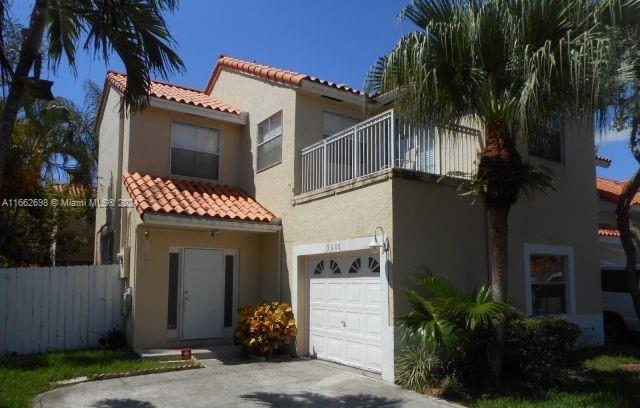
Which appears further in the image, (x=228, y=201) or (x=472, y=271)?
(x=228, y=201)

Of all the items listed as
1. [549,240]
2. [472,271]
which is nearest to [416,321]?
[472,271]

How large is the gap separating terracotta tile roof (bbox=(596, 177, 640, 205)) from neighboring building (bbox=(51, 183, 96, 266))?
1795 cm

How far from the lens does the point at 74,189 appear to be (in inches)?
810

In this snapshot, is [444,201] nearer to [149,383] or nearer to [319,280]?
[319,280]

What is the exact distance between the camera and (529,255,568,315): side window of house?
1138 cm

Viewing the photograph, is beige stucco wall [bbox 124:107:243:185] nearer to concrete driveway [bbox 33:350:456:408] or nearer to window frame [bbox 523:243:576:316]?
concrete driveway [bbox 33:350:456:408]

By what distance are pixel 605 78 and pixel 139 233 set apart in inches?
370

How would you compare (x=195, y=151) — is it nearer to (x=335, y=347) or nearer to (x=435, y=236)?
(x=335, y=347)

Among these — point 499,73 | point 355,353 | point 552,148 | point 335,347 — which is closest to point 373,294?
point 355,353

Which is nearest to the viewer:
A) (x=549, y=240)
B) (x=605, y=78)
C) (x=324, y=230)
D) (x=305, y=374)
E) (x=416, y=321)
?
(x=605, y=78)

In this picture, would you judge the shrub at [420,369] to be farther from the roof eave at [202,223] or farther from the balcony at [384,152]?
the roof eave at [202,223]

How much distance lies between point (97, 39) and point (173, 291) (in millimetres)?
6090

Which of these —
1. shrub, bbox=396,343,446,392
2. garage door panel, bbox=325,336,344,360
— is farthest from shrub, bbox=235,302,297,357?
shrub, bbox=396,343,446,392

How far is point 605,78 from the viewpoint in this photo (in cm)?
703
